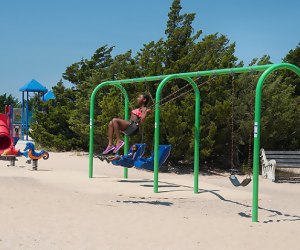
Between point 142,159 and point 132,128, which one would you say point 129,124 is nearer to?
point 132,128

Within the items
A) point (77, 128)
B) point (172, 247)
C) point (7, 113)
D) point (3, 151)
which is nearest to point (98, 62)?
point (77, 128)

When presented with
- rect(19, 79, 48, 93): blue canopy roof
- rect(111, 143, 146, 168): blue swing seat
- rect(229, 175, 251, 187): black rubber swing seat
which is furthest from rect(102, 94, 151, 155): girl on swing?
rect(19, 79, 48, 93): blue canopy roof

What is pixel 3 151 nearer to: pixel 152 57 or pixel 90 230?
pixel 152 57

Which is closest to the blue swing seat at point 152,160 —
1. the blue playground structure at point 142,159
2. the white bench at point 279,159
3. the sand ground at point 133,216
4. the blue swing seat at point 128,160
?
the blue playground structure at point 142,159

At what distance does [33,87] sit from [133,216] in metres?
27.4

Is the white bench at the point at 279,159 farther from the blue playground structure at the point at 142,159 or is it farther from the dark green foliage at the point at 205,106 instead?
the blue playground structure at the point at 142,159

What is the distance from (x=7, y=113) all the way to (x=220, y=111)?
21.1ft

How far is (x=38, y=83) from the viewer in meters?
34.0

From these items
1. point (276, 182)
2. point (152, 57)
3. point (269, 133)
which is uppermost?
point (152, 57)

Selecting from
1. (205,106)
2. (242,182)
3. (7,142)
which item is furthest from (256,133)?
(7,142)

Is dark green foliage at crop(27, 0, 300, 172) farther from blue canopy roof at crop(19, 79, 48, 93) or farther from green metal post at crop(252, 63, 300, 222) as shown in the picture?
blue canopy roof at crop(19, 79, 48, 93)

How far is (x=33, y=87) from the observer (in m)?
33.3

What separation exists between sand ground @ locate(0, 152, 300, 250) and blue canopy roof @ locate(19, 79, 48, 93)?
2212 cm

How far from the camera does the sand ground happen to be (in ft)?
18.7
